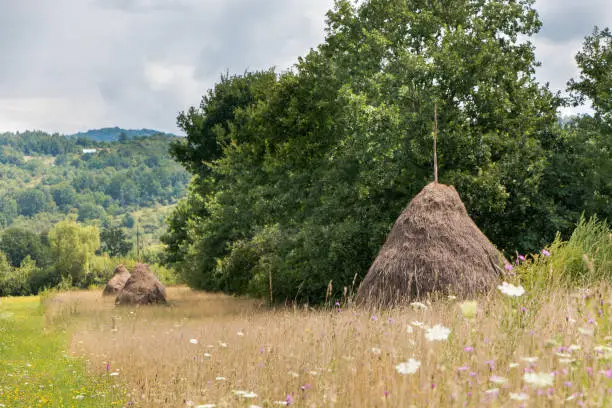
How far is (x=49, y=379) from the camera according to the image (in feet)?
33.5

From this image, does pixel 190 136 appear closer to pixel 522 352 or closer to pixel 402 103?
pixel 402 103

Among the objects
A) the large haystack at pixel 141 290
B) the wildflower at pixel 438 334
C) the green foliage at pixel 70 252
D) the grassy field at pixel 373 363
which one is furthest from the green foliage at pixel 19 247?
the wildflower at pixel 438 334

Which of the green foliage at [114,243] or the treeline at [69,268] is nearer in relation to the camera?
the treeline at [69,268]

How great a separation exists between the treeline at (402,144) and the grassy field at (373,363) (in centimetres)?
506

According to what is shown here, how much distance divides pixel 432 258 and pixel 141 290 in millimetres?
17957

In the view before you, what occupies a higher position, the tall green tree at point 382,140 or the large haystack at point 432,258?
the tall green tree at point 382,140

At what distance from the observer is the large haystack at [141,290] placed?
996 inches

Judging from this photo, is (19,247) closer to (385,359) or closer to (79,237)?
(79,237)

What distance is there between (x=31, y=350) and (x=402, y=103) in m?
12.2

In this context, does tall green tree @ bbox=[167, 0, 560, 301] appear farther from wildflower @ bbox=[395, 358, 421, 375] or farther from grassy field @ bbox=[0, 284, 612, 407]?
wildflower @ bbox=[395, 358, 421, 375]

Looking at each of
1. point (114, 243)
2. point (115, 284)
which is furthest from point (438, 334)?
point (114, 243)

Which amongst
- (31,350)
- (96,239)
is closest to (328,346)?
(31,350)

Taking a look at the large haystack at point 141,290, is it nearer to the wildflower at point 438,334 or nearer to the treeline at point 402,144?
the treeline at point 402,144

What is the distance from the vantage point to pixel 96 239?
244 ft
